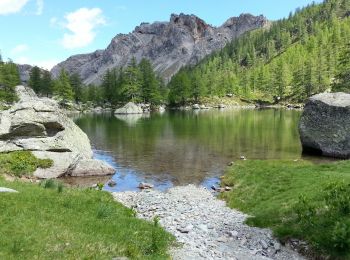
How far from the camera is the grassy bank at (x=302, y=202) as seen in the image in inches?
645

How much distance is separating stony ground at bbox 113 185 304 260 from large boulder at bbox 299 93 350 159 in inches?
842

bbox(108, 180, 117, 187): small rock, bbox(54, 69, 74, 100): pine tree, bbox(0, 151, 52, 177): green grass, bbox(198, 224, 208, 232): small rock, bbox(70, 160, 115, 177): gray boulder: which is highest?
bbox(54, 69, 74, 100): pine tree

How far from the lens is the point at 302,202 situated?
20.4m

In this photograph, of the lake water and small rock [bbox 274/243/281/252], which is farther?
the lake water

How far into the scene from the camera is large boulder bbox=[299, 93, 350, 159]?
43.1 m

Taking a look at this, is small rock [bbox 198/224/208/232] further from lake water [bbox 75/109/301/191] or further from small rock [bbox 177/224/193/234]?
lake water [bbox 75/109/301/191]

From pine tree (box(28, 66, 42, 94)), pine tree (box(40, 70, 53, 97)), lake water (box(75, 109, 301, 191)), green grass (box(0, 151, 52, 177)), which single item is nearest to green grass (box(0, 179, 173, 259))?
lake water (box(75, 109, 301, 191))

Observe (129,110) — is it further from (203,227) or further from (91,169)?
(203,227)

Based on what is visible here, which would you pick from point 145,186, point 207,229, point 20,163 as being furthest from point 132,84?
point 207,229

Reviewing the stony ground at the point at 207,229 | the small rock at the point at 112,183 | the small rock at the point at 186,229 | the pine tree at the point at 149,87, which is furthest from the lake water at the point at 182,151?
the pine tree at the point at 149,87

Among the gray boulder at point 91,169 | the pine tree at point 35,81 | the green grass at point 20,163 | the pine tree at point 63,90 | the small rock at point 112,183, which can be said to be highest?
the pine tree at point 35,81

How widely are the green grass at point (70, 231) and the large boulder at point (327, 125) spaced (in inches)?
1244

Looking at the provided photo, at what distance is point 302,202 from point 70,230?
39.9 feet

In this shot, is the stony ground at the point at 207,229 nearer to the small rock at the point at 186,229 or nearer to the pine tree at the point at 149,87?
the small rock at the point at 186,229
